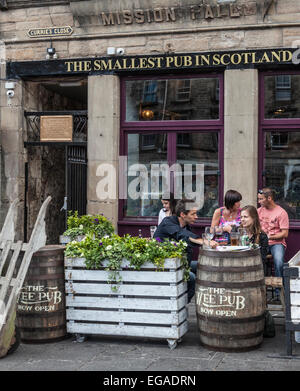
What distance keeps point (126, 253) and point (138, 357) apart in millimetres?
1037

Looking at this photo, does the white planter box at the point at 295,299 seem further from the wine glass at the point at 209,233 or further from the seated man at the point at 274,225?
the seated man at the point at 274,225

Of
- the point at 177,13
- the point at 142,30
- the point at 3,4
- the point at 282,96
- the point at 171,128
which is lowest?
the point at 171,128

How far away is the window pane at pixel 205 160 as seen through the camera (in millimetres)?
10352

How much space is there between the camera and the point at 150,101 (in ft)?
35.1

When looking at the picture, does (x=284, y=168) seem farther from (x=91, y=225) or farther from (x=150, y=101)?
(x=91, y=225)

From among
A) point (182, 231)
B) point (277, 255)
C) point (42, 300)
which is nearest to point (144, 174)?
point (277, 255)

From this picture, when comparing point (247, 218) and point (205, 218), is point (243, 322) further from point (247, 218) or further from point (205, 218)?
point (205, 218)

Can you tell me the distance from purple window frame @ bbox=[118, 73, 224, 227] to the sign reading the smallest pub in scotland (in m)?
1.33

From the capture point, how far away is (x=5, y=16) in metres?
11.2

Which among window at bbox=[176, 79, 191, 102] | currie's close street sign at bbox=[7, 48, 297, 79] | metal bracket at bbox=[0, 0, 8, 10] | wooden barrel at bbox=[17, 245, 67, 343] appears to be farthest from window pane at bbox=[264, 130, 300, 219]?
metal bracket at bbox=[0, 0, 8, 10]

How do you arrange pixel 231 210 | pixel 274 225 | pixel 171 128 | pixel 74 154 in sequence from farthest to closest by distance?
pixel 74 154 < pixel 171 128 < pixel 274 225 < pixel 231 210

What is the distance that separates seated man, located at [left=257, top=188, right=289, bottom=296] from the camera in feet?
28.1

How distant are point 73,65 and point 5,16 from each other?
1708 mm
